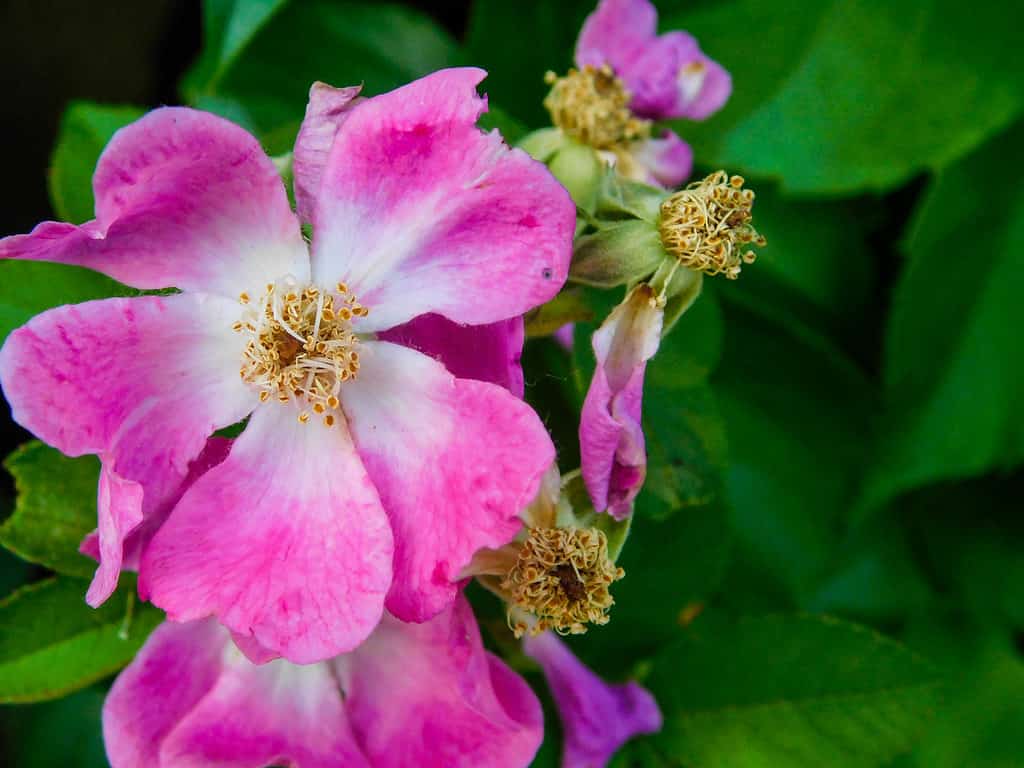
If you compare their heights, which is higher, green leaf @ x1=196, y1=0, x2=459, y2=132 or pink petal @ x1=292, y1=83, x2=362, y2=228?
pink petal @ x1=292, y1=83, x2=362, y2=228

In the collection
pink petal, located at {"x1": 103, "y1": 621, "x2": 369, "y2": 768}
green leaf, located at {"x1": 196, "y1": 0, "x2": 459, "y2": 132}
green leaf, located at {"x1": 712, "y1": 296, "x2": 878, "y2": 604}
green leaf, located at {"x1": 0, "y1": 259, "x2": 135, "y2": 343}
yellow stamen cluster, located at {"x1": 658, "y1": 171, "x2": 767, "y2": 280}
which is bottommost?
green leaf, located at {"x1": 712, "y1": 296, "x2": 878, "y2": 604}

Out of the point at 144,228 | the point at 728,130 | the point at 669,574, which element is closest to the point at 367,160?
the point at 144,228

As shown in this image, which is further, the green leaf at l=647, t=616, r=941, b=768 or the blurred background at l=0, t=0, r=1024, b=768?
the blurred background at l=0, t=0, r=1024, b=768

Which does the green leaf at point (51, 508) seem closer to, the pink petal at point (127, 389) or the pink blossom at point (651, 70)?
the pink petal at point (127, 389)

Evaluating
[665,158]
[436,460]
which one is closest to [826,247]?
[665,158]

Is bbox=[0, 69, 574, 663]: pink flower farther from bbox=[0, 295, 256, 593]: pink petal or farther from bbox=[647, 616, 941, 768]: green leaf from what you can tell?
bbox=[647, 616, 941, 768]: green leaf

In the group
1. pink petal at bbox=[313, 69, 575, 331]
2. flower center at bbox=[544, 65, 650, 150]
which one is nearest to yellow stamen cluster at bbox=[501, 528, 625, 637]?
pink petal at bbox=[313, 69, 575, 331]
